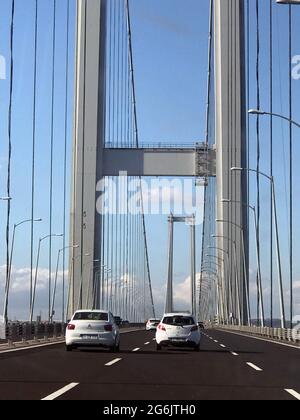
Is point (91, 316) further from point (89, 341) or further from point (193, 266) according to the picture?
point (193, 266)

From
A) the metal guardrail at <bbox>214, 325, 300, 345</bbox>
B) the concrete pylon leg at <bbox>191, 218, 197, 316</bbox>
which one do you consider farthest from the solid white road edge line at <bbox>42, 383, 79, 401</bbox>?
the concrete pylon leg at <bbox>191, 218, 197, 316</bbox>

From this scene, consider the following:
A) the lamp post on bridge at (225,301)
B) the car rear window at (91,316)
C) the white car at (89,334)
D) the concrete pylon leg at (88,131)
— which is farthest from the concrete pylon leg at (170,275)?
the white car at (89,334)

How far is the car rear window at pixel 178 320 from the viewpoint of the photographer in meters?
26.2

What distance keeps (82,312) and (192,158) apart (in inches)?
1267

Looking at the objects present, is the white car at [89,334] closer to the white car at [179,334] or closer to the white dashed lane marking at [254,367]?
the white car at [179,334]

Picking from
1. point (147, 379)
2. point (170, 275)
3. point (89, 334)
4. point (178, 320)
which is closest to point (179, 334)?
point (178, 320)

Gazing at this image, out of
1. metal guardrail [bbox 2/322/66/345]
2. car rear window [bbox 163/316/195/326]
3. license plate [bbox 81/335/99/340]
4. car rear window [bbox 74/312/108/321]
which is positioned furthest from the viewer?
metal guardrail [bbox 2/322/66/345]

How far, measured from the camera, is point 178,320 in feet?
87.0

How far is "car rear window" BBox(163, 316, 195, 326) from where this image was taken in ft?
86.0

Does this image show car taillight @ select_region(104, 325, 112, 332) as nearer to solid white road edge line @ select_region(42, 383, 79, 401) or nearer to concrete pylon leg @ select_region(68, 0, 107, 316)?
solid white road edge line @ select_region(42, 383, 79, 401)
